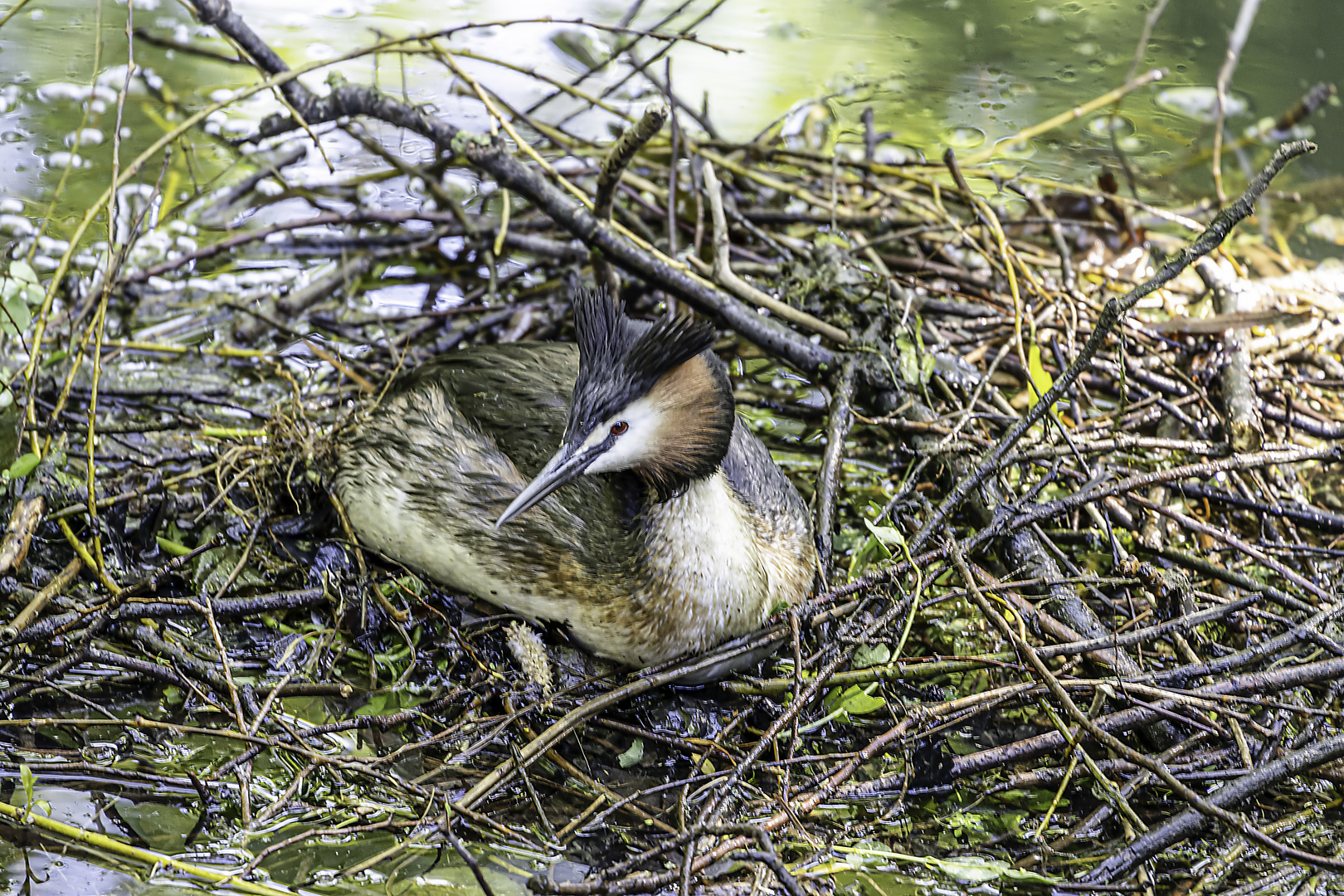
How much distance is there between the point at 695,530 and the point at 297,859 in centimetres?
117

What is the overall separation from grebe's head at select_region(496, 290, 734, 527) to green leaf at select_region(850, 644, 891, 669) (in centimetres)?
61

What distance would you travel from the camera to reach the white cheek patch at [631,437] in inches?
101

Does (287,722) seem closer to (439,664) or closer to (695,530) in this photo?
(439,664)

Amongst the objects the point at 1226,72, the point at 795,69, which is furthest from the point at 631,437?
the point at 795,69

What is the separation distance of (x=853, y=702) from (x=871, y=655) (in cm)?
21

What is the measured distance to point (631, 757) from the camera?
2.64 metres

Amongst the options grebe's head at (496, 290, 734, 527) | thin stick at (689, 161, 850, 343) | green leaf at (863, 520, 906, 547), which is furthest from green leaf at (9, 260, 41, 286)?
green leaf at (863, 520, 906, 547)

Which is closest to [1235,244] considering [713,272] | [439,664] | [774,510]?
[713,272]

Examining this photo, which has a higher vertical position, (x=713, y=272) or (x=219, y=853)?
(x=713, y=272)

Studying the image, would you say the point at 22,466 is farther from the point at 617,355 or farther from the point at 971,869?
the point at 971,869

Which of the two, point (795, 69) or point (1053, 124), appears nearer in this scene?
point (1053, 124)

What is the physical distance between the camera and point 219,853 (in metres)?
2.23

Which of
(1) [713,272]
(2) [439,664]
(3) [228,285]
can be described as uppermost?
(1) [713,272]

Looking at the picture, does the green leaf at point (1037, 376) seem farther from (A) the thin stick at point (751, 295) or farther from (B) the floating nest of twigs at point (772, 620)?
(A) the thin stick at point (751, 295)
